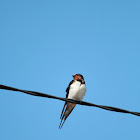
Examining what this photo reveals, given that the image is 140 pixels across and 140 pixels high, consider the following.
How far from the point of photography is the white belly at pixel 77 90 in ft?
19.7

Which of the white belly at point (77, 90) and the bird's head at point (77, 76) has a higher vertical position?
the bird's head at point (77, 76)

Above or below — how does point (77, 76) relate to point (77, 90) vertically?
above

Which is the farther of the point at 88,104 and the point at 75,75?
the point at 75,75

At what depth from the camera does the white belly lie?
601 cm

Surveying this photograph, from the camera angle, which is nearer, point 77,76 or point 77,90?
point 77,90

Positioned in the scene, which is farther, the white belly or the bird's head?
the bird's head

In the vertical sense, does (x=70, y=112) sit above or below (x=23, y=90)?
above

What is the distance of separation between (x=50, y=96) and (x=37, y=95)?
0.50 ft

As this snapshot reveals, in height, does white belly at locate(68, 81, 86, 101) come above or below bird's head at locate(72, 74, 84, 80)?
below

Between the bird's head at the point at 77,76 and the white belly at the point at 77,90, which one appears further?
the bird's head at the point at 77,76

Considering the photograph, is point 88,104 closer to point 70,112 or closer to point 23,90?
point 23,90

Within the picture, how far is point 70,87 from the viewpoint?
6.18m

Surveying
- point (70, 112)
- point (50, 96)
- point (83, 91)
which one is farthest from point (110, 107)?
point (70, 112)

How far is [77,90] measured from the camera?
19.7 feet
